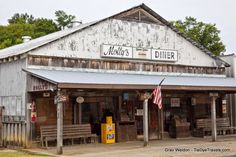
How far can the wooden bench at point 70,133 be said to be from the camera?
17.8m

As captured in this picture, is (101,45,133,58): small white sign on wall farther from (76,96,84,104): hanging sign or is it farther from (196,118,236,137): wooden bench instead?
(196,118,236,137): wooden bench

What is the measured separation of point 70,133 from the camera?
1852 centimetres

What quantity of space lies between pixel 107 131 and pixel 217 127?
22.8 feet

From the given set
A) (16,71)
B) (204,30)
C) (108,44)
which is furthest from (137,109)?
(204,30)

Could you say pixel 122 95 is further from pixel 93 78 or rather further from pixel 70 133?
pixel 70 133

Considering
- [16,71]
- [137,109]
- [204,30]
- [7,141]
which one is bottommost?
[7,141]


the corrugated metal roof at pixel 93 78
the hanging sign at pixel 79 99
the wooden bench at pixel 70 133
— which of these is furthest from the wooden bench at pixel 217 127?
the hanging sign at pixel 79 99

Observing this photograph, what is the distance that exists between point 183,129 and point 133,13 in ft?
21.5

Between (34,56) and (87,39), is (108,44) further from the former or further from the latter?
(34,56)

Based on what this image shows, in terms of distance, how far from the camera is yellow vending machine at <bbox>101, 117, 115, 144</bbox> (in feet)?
64.4

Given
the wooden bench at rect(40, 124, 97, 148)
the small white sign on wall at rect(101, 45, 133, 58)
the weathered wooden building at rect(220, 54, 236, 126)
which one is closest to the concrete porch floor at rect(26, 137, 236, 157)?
the wooden bench at rect(40, 124, 97, 148)

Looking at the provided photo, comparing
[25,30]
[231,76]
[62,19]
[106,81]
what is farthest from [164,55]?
[62,19]

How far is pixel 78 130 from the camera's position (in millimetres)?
18781

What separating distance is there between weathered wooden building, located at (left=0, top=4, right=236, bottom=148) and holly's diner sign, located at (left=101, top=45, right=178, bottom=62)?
5 cm
